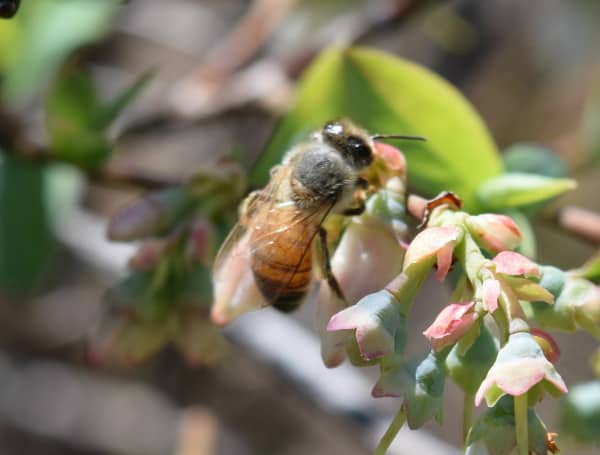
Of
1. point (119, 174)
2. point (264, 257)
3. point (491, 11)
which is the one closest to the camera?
point (264, 257)

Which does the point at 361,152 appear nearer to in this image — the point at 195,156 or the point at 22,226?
the point at 22,226

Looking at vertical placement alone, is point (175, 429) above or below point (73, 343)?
below

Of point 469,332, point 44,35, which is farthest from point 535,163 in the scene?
point 44,35

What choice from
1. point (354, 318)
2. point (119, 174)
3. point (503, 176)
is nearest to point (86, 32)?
point (119, 174)

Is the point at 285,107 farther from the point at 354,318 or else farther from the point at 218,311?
the point at 354,318

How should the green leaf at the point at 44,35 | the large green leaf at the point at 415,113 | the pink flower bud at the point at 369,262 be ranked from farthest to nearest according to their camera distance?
the green leaf at the point at 44,35 → the large green leaf at the point at 415,113 → the pink flower bud at the point at 369,262

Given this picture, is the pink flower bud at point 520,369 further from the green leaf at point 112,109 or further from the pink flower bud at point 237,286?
the green leaf at point 112,109

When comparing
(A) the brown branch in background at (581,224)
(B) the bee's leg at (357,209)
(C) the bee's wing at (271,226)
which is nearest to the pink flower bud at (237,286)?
(C) the bee's wing at (271,226)
